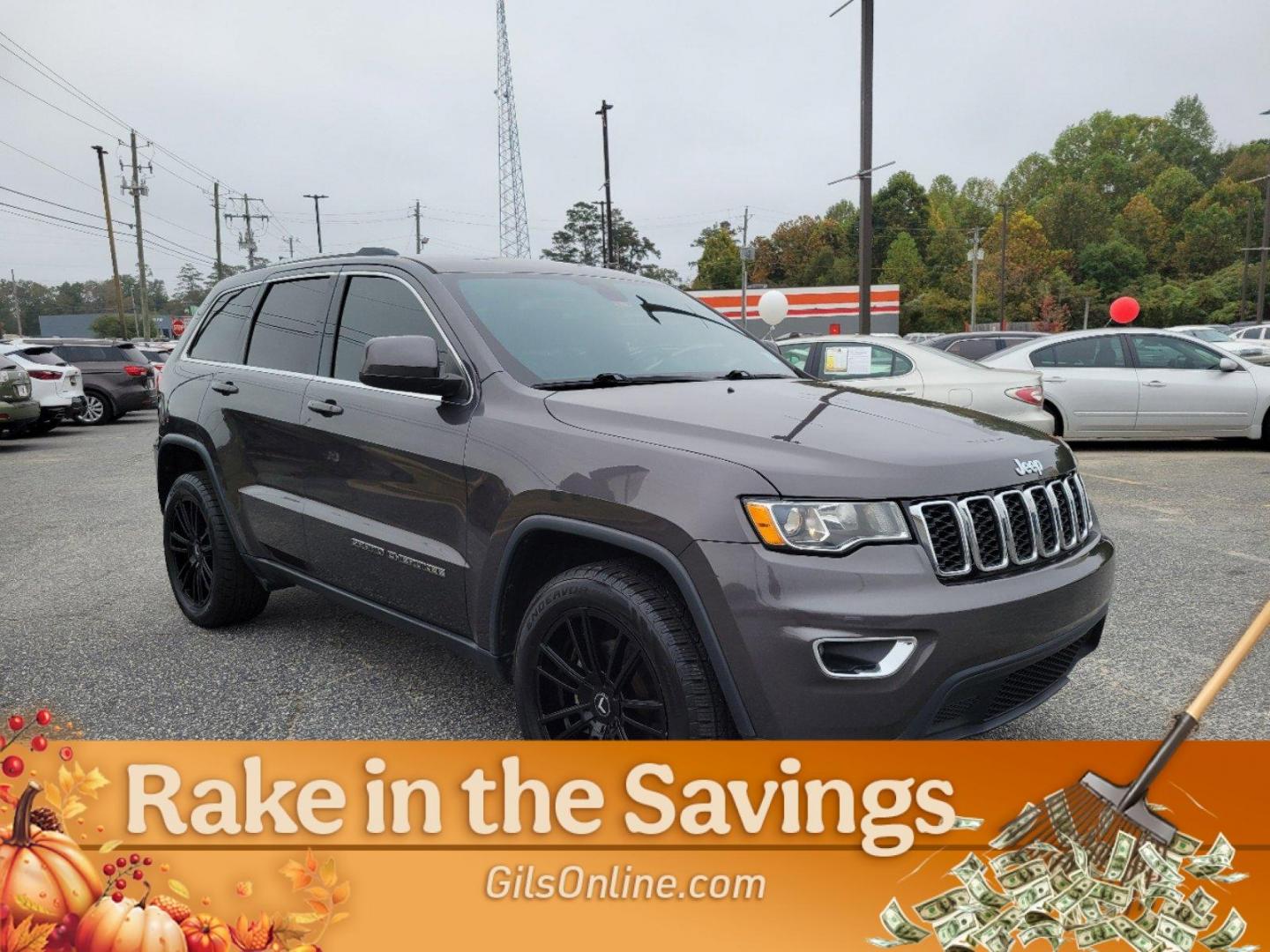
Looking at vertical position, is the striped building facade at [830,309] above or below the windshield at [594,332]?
above

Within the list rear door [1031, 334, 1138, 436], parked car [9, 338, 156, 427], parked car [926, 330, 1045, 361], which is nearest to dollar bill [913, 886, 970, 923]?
rear door [1031, 334, 1138, 436]

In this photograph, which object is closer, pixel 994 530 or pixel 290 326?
pixel 994 530

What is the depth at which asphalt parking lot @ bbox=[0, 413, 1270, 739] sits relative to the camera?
11.2ft

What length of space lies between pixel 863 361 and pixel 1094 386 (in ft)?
11.2

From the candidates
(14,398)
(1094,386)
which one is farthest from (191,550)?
(14,398)

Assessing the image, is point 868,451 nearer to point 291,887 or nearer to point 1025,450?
point 1025,450

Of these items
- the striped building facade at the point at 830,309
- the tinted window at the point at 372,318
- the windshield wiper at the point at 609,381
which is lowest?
the windshield wiper at the point at 609,381

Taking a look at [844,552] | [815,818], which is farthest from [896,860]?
[844,552]

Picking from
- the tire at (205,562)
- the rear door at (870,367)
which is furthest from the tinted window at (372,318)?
the rear door at (870,367)

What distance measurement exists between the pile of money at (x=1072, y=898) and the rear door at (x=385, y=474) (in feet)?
5.47

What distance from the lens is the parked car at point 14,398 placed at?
13.3 meters

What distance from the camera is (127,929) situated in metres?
1.61

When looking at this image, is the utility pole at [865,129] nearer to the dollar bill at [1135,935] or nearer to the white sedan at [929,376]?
the white sedan at [929,376]

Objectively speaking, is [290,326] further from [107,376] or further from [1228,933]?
[107,376]
